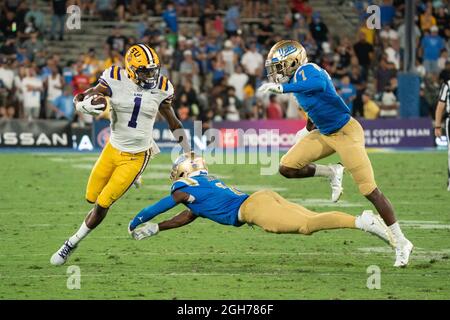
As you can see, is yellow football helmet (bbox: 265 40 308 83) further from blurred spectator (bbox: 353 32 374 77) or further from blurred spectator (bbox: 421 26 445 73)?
blurred spectator (bbox: 421 26 445 73)

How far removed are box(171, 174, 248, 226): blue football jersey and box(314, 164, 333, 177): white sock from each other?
1605mm

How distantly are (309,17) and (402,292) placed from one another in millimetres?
17826

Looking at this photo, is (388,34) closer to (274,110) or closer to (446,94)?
(274,110)

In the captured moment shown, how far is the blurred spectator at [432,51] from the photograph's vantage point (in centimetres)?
2409

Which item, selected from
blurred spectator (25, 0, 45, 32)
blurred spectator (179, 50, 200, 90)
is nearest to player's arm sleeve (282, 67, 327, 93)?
blurred spectator (179, 50, 200, 90)

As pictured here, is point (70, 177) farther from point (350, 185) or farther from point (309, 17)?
point (309, 17)

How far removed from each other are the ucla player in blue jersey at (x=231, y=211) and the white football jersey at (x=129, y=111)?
55cm

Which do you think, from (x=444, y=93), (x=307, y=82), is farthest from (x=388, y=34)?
(x=307, y=82)

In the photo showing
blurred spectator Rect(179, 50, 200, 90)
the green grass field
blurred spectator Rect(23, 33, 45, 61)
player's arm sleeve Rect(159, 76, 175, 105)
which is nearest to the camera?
the green grass field

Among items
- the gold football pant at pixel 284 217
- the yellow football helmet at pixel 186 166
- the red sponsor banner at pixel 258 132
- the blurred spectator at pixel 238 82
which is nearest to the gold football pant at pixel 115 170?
the yellow football helmet at pixel 186 166

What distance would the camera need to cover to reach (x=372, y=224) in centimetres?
862

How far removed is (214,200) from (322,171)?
184 cm

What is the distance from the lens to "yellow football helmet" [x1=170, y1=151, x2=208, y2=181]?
360 inches
